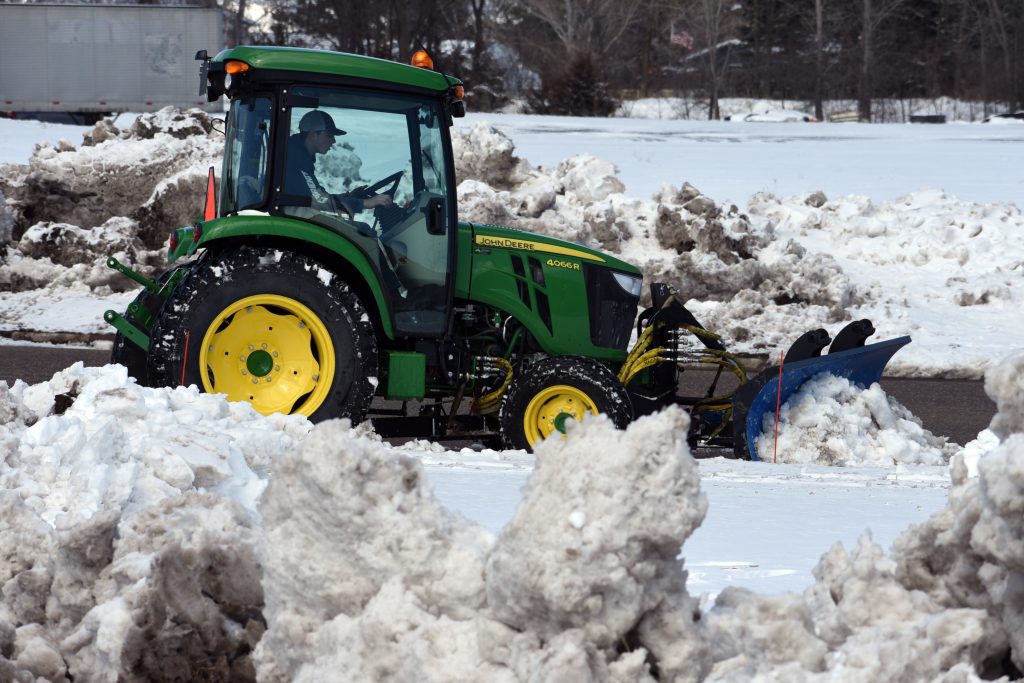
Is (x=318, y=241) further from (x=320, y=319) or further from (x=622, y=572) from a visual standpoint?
(x=622, y=572)

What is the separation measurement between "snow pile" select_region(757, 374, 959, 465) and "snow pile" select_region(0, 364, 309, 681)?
3.21 metres

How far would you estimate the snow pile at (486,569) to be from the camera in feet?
7.49

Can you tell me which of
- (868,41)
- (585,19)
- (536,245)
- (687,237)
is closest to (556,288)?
(536,245)

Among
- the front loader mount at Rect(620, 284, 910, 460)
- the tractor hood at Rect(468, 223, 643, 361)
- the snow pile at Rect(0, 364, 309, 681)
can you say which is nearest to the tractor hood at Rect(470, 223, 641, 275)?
the tractor hood at Rect(468, 223, 643, 361)

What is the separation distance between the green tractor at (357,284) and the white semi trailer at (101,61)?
1969cm

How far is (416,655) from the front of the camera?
2385mm

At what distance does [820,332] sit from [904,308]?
14.3 feet

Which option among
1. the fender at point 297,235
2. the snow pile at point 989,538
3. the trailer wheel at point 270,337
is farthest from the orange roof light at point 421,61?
the snow pile at point 989,538

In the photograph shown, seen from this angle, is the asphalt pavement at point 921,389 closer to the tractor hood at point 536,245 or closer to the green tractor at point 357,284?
the green tractor at point 357,284

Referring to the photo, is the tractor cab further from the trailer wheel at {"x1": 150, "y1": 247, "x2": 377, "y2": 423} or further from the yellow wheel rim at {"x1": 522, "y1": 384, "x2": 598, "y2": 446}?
the yellow wheel rim at {"x1": 522, "y1": 384, "x2": 598, "y2": 446}

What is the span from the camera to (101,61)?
25.3 m

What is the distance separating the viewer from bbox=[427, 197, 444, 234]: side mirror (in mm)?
6391

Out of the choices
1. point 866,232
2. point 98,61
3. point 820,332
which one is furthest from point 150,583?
point 98,61

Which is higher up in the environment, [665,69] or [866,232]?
[665,69]
